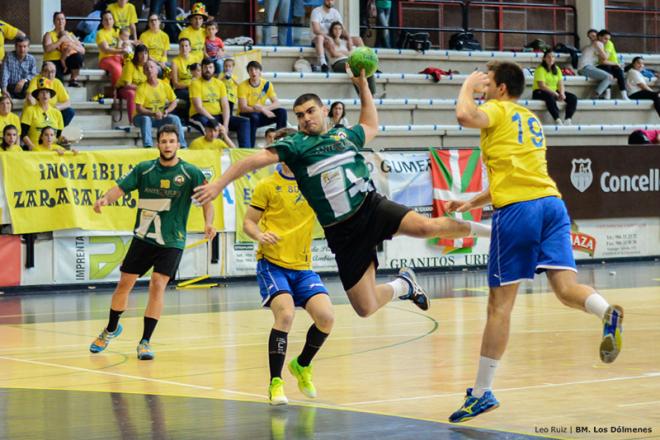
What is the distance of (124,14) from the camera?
24.1 m

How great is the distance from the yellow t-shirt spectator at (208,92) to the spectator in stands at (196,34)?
5.03 ft

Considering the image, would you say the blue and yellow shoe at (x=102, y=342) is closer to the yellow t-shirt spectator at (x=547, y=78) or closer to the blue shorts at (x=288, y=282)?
the blue shorts at (x=288, y=282)

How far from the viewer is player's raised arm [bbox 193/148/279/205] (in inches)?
321

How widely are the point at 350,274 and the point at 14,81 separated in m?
14.9

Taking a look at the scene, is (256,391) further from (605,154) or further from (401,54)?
(401,54)

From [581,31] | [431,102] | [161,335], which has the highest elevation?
[581,31]

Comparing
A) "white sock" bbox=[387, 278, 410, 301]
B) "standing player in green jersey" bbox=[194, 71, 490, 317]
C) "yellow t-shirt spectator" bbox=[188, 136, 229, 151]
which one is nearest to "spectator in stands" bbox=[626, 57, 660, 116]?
"yellow t-shirt spectator" bbox=[188, 136, 229, 151]

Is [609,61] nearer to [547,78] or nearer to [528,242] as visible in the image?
[547,78]

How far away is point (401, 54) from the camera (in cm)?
2811

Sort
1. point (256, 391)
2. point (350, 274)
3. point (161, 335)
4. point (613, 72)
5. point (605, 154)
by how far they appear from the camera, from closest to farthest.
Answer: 1. point (350, 274)
2. point (256, 391)
3. point (161, 335)
4. point (605, 154)
5. point (613, 72)

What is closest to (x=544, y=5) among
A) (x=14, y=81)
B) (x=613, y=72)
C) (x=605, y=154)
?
(x=613, y=72)

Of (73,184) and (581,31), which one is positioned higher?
(581,31)

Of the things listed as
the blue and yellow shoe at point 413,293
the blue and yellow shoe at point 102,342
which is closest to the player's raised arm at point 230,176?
the blue and yellow shoe at point 413,293

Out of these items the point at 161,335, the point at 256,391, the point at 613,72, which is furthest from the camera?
the point at 613,72
